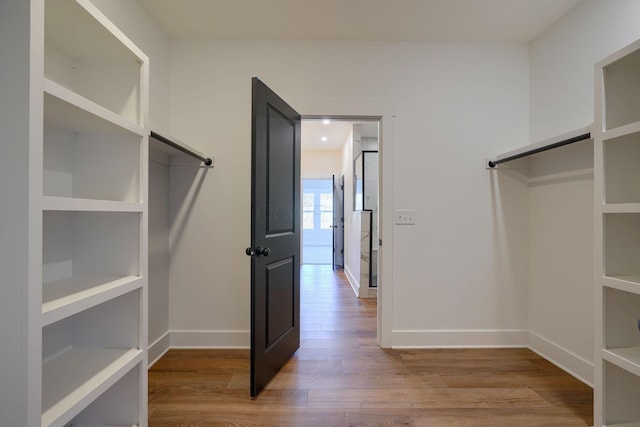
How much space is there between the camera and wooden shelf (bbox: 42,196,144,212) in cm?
92

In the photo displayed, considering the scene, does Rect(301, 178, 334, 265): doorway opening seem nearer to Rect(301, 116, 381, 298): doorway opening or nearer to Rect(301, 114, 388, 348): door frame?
Rect(301, 116, 381, 298): doorway opening

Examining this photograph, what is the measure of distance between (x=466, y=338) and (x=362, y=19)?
2622 millimetres

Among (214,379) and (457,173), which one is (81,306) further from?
(457,173)

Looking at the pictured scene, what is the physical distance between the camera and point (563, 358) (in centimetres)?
217

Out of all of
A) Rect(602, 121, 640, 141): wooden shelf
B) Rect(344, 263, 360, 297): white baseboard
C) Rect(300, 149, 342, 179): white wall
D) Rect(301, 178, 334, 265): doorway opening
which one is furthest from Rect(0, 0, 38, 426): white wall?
Rect(301, 178, 334, 265): doorway opening

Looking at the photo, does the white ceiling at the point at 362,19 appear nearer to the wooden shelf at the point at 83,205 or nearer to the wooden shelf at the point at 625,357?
the wooden shelf at the point at 83,205

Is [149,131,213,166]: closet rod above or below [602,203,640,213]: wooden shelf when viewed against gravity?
above

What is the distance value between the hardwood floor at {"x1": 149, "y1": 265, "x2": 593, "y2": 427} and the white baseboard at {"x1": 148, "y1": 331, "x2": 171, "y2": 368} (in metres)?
0.06

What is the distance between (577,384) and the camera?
6.45ft

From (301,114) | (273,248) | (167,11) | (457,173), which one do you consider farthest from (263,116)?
(457,173)

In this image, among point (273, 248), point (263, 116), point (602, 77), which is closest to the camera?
point (602, 77)

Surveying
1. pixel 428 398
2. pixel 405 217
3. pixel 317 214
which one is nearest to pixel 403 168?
pixel 405 217

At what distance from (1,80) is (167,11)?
1680 mm

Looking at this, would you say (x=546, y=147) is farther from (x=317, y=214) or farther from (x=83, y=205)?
(x=317, y=214)
